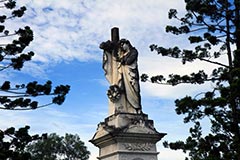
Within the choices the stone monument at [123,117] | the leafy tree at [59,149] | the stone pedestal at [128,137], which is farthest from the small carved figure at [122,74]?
the leafy tree at [59,149]

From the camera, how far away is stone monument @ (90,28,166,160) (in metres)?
10.4

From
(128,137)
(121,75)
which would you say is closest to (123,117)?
(128,137)

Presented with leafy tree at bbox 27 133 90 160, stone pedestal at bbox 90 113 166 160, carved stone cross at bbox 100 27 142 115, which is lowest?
stone pedestal at bbox 90 113 166 160

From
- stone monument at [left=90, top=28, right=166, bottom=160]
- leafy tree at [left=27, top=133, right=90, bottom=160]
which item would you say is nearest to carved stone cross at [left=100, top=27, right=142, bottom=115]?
stone monument at [left=90, top=28, right=166, bottom=160]

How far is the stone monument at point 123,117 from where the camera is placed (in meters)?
10.4

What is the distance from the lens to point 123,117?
10.8 m

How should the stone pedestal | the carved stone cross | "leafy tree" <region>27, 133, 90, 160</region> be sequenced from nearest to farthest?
the stone pedestal
the carved stone cross
"leafy tree" <region>27, 133, 90, 160</region>

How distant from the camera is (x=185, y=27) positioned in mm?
13297

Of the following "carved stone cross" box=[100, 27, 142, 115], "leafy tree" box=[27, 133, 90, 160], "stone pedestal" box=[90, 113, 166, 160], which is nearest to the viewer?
"stone pedestal" box=[90, 113, 166, 160]

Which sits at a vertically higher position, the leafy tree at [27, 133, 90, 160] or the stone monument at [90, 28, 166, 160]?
the leafy tree at [27, 133, 90, 160]

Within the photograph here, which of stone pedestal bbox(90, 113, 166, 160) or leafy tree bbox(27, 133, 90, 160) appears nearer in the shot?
stone pedestal bbox(90, 113, 166, 160)

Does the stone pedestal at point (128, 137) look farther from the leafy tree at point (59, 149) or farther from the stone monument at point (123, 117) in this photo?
the leafy tree at point (59, 149)

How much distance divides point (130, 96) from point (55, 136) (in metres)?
33.1

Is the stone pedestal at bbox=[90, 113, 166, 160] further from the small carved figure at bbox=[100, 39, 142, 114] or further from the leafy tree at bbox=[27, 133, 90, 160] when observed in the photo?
the leafy tree at bbox=[27, 133, 90, 160]
